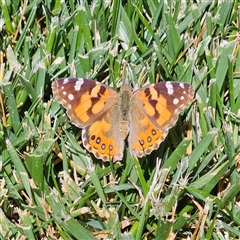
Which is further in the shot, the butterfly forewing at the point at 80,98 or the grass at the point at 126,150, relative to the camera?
the butterfly forewing at the point at 80,98

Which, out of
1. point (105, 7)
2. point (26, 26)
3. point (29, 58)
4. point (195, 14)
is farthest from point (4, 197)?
point (195, 14)

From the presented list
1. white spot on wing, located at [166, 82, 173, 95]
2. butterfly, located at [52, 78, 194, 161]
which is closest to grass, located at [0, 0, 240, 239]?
butterfly, located at [52, 78, 194, 161]

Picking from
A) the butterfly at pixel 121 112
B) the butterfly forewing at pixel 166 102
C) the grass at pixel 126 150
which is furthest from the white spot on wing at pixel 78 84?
the butterfly forewing at pixel 166 102

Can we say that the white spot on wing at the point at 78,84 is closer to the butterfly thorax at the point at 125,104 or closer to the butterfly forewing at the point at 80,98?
the butterfly forewing at the point at 80,98

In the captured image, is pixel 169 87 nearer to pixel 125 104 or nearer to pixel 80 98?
pixel 125 104

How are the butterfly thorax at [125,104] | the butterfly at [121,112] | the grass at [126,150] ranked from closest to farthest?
the grass at [126,150] < the butterfly at [121,112] < the butterfly thorax at [125,104]

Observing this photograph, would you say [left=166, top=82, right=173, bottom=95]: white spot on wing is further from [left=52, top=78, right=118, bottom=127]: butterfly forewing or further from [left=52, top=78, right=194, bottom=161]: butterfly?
[left=52, top=78, right=118, bottom=127]: butterfly forewing

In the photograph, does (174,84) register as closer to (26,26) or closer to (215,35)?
(215,35)
